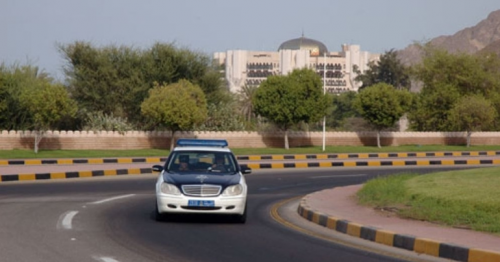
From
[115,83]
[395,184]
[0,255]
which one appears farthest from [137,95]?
[0,255]

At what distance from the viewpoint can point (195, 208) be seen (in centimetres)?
1553

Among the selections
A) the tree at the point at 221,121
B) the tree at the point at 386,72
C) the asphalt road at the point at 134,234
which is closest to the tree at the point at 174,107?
the tree at the point at 221,121

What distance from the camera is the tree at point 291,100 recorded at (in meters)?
59.4

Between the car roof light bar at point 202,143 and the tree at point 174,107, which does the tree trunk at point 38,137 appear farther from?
the car roof light bar at point 202,143

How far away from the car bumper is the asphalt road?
0.28m

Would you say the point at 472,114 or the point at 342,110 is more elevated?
the point at 342,110

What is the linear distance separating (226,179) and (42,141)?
1501 inches

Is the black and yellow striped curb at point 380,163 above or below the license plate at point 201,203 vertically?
above

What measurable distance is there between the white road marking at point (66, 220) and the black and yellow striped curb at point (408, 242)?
4672mm

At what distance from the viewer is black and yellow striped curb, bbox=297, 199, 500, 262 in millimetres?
11342

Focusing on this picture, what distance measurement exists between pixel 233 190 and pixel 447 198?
164 inches

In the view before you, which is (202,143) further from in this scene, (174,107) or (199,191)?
(174,107)

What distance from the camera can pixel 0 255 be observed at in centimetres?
1081

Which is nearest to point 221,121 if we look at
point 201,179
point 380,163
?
point 380,163
